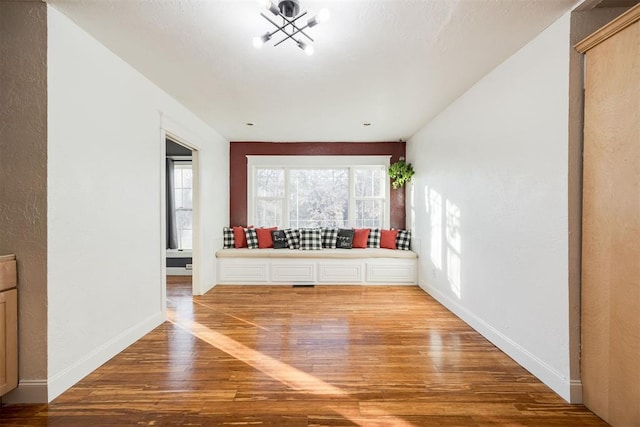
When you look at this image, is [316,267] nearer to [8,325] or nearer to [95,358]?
[95,358]

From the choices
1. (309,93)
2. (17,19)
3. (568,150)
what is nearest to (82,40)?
(17,19)

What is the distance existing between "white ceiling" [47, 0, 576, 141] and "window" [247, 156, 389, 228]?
6.30ft

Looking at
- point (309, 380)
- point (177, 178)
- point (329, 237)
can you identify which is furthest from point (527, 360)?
point (177, 178)

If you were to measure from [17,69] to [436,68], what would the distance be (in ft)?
9.58

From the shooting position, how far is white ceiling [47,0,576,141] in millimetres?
1916

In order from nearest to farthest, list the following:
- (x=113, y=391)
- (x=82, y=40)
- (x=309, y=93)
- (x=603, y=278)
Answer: (x=603, y=278) < (x=113, y=391) < (x=82, y=40) < (x=309, y=93)

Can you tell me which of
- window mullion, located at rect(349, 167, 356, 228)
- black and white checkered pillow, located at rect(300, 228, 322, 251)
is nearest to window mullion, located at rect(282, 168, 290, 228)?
black and white checkered pillow, located at rect(300, 228, 322, 251)

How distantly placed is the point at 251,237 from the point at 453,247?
3.12 m

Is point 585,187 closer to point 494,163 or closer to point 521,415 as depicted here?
point 494,163

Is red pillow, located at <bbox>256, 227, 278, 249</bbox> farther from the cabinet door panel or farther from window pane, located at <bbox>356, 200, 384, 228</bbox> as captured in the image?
the cabinet door panel

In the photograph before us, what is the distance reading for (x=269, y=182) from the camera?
572 cm

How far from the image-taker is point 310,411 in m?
1.82

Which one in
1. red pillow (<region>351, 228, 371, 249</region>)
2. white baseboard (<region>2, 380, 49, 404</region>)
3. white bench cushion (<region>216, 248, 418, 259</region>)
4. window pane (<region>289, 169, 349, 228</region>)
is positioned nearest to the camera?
white baseboard (<region>2, 380, 49, 404</region>)

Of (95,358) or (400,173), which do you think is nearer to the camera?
(95,358)
